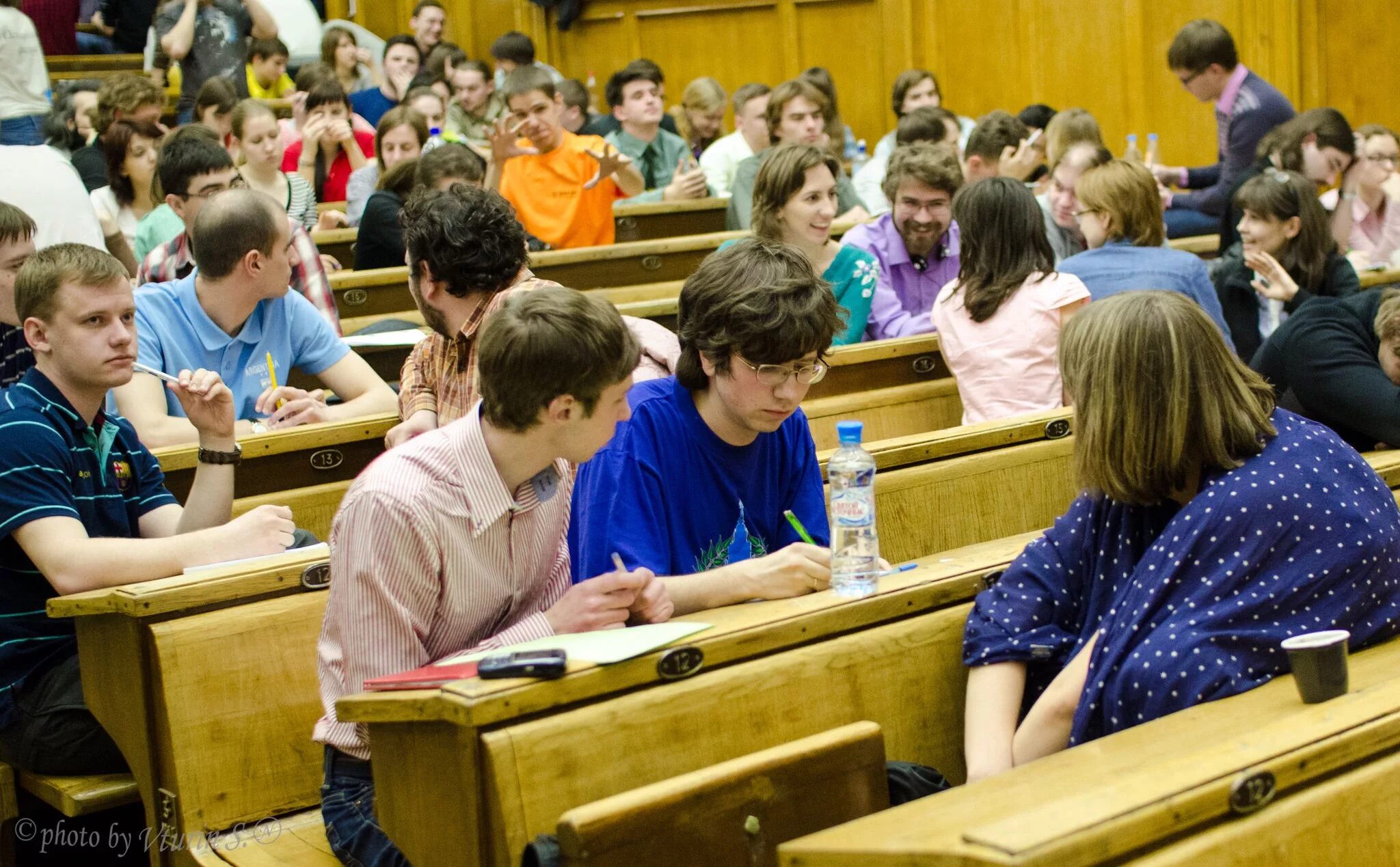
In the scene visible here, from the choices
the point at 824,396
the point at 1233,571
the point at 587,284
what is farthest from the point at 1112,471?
the point at 587,284

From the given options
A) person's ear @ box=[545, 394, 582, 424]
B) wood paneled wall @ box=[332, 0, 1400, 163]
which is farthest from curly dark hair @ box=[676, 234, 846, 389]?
wood paneled wall @ box=[332, 0, 1400, 163]

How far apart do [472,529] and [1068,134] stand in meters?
4.19

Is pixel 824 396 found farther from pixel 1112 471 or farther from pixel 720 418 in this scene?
pixel 1112 471

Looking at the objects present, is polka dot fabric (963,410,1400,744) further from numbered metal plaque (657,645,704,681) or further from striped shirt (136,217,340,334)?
striped shirt (136,217,340,334)

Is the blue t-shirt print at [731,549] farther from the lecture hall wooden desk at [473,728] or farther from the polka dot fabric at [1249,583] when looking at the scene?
the polka dot fabric at [1249,583]

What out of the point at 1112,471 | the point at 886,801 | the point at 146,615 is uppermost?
the point at 1112,471

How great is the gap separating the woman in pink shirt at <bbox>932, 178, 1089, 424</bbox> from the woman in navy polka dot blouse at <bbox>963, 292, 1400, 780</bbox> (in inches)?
62.8

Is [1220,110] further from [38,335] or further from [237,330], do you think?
[38,335]

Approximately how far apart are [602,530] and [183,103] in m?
6.28

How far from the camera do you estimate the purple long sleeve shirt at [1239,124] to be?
596 cm

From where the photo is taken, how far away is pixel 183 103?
24.4ft

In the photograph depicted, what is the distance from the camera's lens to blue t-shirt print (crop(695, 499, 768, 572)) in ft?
6.88

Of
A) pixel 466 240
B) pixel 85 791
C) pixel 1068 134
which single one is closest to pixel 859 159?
pixel 1068 134

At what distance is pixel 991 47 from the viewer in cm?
809
